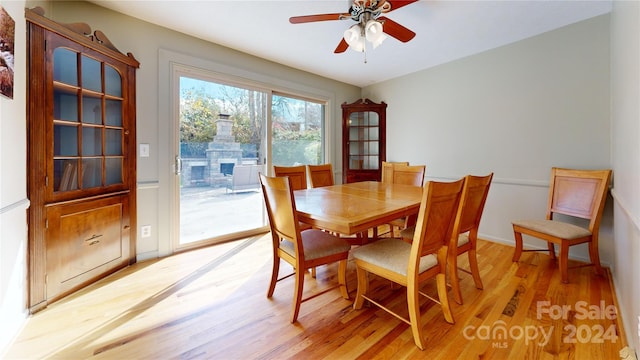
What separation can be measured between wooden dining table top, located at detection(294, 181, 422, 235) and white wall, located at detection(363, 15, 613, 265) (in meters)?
1.71

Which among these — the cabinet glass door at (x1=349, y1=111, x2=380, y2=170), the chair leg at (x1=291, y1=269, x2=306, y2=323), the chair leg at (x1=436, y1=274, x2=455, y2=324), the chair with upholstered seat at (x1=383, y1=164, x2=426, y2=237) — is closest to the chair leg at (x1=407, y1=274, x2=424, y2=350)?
the chair leg at (x1=436, y1=274, x2=455, y2=324)

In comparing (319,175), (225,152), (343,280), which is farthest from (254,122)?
(343,280)

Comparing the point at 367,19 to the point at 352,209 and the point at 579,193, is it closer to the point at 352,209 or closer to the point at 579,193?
the point at 352,209

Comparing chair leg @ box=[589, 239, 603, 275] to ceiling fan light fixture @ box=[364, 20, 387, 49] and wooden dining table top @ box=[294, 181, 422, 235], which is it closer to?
wooden dining table top @ box=[294, 181, 422, 235]

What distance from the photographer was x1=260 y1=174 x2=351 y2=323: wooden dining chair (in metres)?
1.58

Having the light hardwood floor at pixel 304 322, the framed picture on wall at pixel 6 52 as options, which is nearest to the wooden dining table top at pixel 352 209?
the light hardwood floor at pixel 304 322

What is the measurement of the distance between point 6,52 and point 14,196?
2.69 ft

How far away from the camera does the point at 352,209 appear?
5.20 ft

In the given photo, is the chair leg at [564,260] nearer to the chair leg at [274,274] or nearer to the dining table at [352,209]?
the dining table at [352,209]

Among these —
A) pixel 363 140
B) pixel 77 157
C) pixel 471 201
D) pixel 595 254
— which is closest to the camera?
pixel 471 201

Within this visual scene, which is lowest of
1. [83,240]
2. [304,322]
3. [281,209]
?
[304,322]

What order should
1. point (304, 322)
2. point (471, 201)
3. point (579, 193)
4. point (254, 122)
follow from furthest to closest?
point (254, 122) → point (579, 193) → point (471, 201) → point (304, 322)

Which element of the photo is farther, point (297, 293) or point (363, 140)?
point (363, 140)

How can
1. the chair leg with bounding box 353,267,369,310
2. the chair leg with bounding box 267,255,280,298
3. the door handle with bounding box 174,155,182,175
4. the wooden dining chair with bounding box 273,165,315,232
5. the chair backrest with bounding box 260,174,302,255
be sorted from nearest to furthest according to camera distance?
1. the chair backrest with bounding box 260,174,302,255
2. the chair leg with bounding box 353,267,369,310
3. the chair leg with bounding box 267,255,280,298
4. the wooden dining chair with bounding box 273,165,315,232
5. the door handle with bounding box 174,155,182,175
